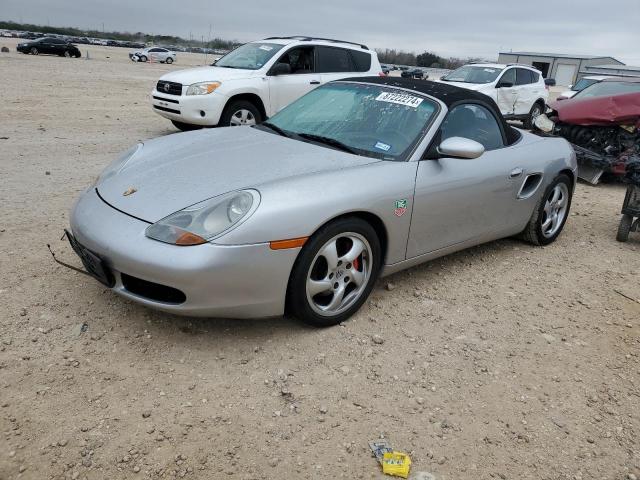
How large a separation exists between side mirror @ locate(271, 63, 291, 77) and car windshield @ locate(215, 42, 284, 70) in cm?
20

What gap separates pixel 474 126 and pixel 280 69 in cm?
524

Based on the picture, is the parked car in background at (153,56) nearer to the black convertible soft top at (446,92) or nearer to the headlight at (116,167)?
the headlight at (116,167)

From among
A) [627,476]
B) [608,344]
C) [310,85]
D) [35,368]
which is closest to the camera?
[627,476]

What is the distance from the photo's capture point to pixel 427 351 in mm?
3004

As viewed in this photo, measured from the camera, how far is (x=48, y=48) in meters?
37.1

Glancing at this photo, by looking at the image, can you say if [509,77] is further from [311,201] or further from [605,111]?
[311,201]

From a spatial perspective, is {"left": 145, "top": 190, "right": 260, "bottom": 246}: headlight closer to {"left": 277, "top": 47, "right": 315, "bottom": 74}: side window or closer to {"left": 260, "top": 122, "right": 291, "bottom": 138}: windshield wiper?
{"left": 260, "top": 122, "right": 291, "bottom": 138}: windshield wiper

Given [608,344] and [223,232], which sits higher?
[223,232]

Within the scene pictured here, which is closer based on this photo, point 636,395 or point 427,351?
point 636,395

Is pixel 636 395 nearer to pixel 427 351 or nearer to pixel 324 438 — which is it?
pixel 427 351

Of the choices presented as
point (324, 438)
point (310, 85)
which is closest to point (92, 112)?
point (310, 85)

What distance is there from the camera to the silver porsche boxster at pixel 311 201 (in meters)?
2.63

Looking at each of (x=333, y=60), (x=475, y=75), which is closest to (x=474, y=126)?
(x=333, y=60)

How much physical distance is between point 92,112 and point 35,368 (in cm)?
937
